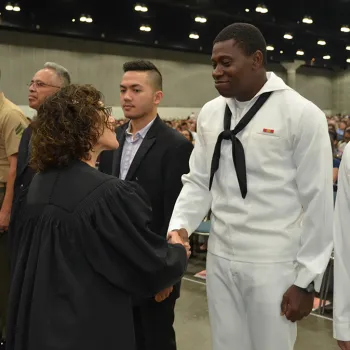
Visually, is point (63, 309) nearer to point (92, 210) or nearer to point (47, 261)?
point (47, 261)

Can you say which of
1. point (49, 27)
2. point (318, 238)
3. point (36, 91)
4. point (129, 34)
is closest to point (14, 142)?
point (36, 91)

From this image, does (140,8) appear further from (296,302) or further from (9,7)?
(296,302)

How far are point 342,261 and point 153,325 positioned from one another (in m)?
1.40

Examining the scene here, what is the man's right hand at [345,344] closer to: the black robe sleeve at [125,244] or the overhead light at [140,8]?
the black robe sleeve at [125,244]

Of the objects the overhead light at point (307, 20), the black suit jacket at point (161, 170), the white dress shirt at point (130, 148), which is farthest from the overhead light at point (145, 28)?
the black suit jacket at point (161, 170)

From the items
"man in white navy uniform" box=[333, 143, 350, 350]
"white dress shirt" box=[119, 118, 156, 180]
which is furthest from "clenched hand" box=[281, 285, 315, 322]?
"white dress shirt" box=[119, 118, 156, 180]

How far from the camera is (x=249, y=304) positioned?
6.96 feet

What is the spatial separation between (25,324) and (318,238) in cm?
112

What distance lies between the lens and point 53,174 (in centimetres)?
177

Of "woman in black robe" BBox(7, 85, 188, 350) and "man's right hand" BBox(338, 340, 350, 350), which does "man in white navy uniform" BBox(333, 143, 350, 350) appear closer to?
"man's right hand" BBox(338, 340, 350, 350)

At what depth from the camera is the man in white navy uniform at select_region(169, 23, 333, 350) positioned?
78.0 inches

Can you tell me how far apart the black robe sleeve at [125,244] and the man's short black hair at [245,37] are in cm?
76

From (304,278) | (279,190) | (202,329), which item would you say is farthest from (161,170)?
(202,329)

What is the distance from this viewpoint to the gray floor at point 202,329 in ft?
12.8
